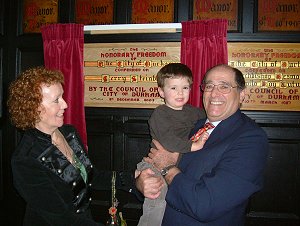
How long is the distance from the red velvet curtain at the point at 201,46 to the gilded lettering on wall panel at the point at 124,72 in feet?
1.11

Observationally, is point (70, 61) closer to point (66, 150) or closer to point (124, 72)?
point (124, 72)

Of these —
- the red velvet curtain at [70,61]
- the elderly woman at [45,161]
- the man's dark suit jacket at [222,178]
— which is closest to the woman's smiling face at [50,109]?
the elderly woman at [45,161]

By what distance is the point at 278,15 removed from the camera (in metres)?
3.68

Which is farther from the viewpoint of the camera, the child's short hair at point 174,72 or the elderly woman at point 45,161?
the child's short hair at point 174,72

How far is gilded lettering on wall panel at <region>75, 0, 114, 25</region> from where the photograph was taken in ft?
13.3

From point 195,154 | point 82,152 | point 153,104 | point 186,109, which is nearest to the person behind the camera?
point 195,154

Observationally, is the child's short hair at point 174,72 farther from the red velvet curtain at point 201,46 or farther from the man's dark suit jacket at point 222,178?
the red velvet curtain at point 201,46

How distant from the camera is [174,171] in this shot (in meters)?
1.82

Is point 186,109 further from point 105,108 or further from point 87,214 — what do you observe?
point 105,108

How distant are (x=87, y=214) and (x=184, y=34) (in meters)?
2.50

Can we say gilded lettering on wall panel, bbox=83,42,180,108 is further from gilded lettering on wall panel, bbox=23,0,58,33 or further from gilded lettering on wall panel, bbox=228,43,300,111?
gilded lettering on wall panel, bbox=228,43,300,111

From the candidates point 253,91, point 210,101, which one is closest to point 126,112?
point 253,91

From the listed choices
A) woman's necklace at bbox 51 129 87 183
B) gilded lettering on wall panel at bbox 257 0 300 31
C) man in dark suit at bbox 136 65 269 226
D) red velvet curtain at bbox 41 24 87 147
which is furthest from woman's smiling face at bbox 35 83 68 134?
gilded lettering on wall panel at bbox 257 0 300 31

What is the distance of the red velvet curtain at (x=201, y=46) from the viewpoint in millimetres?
3438
